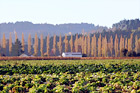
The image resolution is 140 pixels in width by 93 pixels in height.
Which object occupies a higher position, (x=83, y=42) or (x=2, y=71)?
(x=83, y=42)

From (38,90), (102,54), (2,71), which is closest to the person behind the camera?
(38,90)

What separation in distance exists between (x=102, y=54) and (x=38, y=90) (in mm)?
92291

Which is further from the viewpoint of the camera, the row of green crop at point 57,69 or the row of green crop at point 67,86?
the row of green crop at point 57,69

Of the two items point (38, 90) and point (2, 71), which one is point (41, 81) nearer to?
point (38, 90)

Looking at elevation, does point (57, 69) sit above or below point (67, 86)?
above

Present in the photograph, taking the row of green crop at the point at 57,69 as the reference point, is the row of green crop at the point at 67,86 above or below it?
below

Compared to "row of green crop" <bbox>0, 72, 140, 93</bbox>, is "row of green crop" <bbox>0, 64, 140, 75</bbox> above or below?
above

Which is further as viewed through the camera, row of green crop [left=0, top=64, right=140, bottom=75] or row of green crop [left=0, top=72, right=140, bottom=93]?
row of green crop [left=0, top=64, right=140, bottom=75]

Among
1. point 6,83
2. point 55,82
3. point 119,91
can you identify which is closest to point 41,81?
point 55,82

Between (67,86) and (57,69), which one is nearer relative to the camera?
(67,86)

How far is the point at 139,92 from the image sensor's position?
59.2 ft

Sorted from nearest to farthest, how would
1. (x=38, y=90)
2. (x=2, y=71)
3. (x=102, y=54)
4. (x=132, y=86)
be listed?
(x=38, y=90) < (x=132, y=86) < (x=2, y=71) < (x=102, y=54)

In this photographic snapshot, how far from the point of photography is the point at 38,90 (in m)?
17.5

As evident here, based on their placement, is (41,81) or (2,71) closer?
(41,81)
